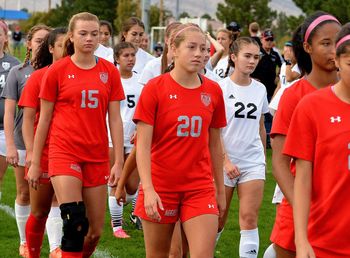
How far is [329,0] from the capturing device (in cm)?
4934

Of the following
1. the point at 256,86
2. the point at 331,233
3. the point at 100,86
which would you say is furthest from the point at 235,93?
the point at 331,233

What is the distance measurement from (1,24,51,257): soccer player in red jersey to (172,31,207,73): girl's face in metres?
2.47

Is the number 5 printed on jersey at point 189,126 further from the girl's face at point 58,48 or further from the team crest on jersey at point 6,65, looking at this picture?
the team crest on jersey at point 6,65

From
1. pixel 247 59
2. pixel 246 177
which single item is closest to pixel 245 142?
pixel 246 177

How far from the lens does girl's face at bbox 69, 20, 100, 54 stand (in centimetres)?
743

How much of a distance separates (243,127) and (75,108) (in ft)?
5.74

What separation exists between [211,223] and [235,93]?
2374mm

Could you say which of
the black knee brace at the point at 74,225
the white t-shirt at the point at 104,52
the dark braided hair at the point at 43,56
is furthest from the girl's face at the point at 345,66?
the white t-shirt at the point at 104,52

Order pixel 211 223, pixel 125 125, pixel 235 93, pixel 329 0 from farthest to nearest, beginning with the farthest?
pixel 329 0 → pixel 125 125 → pixel 235 93 → pixel 211 223

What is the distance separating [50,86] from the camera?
290 inches

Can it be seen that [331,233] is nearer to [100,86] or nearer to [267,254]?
[267,254]

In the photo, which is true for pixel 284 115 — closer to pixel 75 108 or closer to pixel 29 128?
pixel 75 108

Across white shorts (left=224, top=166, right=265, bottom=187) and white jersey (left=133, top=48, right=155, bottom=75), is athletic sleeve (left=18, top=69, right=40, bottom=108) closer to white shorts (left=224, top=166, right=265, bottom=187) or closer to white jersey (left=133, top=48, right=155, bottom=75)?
white shorts (left=224, top=166, right=265, bottom=187)

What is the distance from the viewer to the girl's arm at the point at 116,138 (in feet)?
24.6
